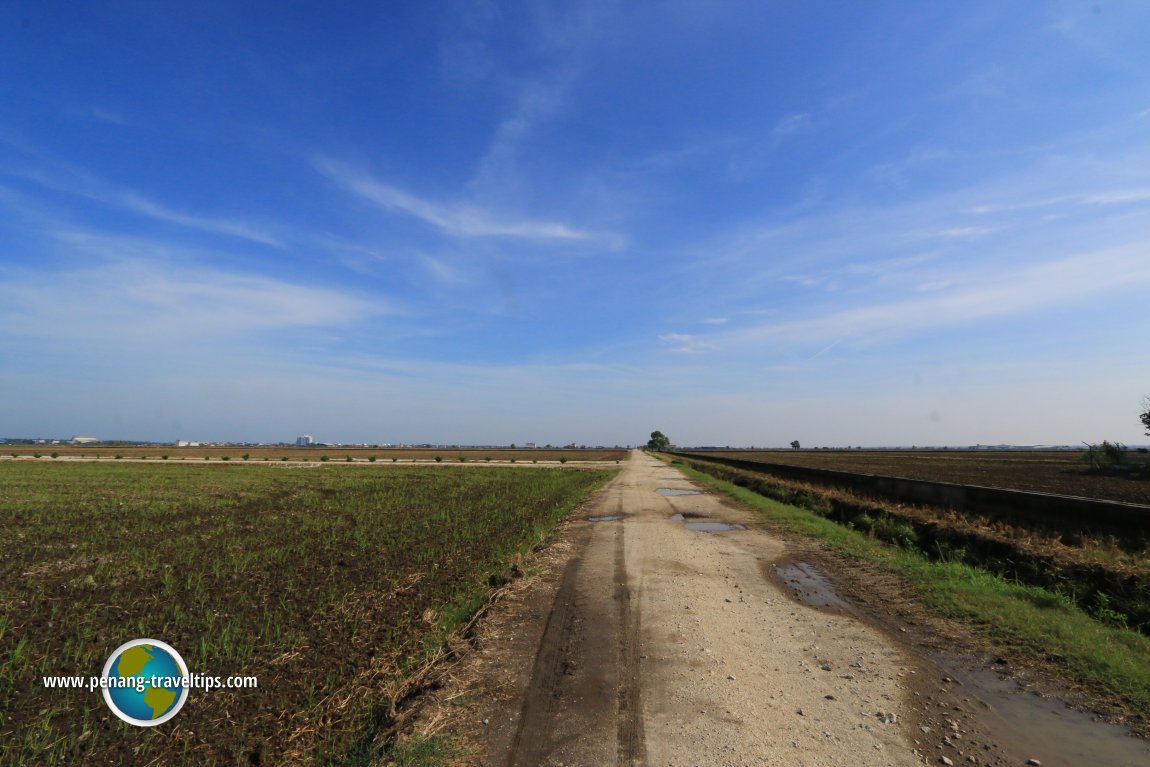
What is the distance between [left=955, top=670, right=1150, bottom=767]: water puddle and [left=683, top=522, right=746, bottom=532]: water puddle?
11.2m

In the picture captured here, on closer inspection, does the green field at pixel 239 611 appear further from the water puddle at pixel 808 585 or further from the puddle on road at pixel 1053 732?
the water puddle at pixel 808 585

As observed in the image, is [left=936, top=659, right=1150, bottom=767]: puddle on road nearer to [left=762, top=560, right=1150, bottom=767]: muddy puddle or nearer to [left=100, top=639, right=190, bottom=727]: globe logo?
[left=762, top=560, right=1150, bottom=767]: muddy puddle

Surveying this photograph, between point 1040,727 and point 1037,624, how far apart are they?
3531mm

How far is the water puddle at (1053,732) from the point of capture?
4.24 meters

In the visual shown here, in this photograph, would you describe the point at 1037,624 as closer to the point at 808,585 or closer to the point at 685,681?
the point at 808,585

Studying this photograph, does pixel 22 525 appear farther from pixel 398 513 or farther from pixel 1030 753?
pixel 1030 753

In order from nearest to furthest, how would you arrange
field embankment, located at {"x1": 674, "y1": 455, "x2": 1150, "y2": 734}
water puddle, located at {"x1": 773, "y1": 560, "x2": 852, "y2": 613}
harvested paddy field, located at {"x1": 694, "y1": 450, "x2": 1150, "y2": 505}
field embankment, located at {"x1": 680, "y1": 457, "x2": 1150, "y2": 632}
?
field embankment, located at {"x1": 674, "y1": 455, "x2": 1150, "y2": 734}
field embankment, located at {"x1": 680, "y1": 457, "x2": 1150, "y2": 632}
water puddle, located at {"x1": 773, "y1": 560, "x2": 852, "y2": 613}
harvested paddy field, located at {"x1": 694, "y1": 450, "x2": 1150, "y2": 505}

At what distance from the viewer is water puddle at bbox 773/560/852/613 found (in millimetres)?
8641

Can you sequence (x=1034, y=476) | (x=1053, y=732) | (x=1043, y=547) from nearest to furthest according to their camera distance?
(x=1053, y=732)
(x=1043, y=547)
(x=1034, y=476)

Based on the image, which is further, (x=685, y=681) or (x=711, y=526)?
(x=711, y=526)

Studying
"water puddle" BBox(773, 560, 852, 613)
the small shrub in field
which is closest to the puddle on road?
"water puddle" BBox(773, 560, 852, 613)

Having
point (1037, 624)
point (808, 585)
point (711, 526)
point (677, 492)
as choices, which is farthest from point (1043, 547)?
point (677, 492)

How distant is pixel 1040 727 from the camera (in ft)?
15.4

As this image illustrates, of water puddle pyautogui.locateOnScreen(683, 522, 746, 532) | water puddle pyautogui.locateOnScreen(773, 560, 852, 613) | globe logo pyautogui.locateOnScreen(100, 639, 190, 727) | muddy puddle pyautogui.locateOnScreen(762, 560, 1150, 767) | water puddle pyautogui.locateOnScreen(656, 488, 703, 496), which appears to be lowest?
water puddle pyautogui.locateOnScreen(656, 488, 703, 496)
